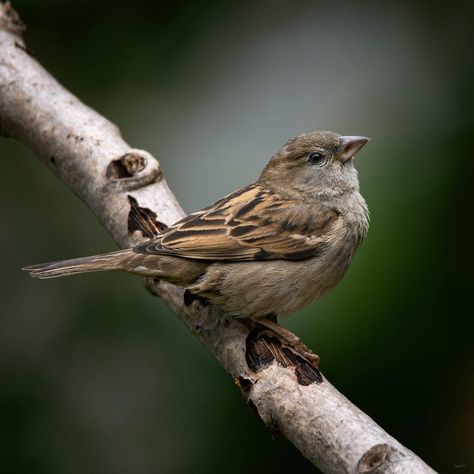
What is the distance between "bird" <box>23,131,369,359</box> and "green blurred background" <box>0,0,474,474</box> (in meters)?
0.11

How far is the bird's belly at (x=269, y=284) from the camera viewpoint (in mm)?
3805

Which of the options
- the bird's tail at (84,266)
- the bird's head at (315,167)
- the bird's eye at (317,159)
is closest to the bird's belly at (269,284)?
the bird's tail at (84,266)

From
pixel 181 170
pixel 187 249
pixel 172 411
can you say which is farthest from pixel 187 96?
pixel 172 411

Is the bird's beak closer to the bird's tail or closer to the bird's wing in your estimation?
the bird's wing

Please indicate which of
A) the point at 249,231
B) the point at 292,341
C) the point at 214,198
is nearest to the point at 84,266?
the point at 249,231

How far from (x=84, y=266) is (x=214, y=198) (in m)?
1.17

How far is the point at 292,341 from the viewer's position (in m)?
3.62

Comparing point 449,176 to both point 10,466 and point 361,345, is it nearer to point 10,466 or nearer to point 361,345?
point 361,345

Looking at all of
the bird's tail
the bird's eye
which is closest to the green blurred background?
the bird's eye

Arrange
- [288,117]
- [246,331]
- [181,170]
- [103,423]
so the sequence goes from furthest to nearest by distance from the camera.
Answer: [288,117] < [181,170] < [103,423] < [246,331]

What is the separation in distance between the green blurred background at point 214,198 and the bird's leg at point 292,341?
0.15m

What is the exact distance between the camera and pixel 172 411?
4180 millimetres

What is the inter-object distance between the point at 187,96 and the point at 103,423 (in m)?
1.84

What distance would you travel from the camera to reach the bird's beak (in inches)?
168
